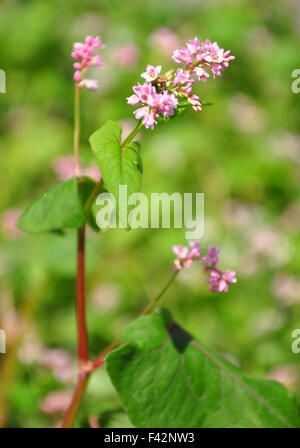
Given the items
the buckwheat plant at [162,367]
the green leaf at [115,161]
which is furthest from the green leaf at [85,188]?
the green leaf at [115,161]

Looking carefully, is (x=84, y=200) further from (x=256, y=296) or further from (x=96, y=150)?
(x=256, y=296)

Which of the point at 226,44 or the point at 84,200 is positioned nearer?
the point at 84,200

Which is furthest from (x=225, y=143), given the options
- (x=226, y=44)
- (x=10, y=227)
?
(x=10, y=227)

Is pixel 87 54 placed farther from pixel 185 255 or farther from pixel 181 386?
pixel 181 386

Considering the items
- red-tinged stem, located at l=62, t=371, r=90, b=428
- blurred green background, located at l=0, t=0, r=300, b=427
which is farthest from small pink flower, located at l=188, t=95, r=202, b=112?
blurred green background, located at l=0, t=0, r=300, b=427

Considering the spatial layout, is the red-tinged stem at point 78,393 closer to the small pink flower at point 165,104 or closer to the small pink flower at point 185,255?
the small pink flower at point 185,255

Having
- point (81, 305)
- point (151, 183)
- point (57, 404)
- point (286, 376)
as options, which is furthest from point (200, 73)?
point (151, 183)

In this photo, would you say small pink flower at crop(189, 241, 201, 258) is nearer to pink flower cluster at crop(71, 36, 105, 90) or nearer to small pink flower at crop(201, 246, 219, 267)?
small pink flower at crop(201, 246, 219, 267)
